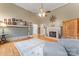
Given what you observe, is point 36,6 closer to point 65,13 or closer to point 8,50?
point 65,13

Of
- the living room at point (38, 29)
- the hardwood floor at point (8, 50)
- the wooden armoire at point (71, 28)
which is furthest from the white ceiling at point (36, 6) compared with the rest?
the hardwood floor at point (8, 50)

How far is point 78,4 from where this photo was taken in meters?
2.26

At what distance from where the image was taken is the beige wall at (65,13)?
7.23 ft

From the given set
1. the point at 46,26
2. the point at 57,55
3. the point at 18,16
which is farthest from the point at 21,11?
the point at 57,55

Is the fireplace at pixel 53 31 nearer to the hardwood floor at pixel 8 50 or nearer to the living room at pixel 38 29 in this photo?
the living room at pixel 38 29

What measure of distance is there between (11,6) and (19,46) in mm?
601

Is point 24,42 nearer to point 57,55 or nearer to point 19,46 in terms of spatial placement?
point 19,46

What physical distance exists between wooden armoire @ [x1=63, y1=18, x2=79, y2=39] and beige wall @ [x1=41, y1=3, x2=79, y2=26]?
63 millimetres

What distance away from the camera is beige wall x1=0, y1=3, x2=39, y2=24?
2.24 meters

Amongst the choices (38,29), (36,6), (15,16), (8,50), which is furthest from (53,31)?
(8,50)

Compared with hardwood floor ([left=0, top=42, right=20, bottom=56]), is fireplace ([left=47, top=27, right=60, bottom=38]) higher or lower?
higher

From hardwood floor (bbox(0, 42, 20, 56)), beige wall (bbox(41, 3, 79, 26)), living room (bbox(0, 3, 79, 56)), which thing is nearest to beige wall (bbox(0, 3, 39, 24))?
living room (bbox(0, 3, 79, 56))

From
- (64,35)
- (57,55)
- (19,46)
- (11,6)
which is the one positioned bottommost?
(57,55)

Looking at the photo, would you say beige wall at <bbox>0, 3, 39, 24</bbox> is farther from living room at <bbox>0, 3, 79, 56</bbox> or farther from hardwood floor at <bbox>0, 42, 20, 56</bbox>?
hardwood floor at <bbox>0, 42, 20, 56</bbox>
